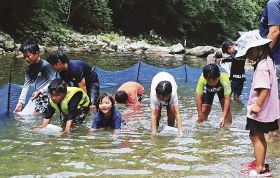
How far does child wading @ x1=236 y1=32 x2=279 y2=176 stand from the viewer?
402cm

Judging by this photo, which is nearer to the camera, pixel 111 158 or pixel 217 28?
pixel 111 158

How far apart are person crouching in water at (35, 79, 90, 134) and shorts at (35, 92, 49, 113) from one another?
3.45 feet

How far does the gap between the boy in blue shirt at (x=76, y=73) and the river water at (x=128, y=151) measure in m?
0.62

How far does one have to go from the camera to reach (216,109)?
910 centimetres

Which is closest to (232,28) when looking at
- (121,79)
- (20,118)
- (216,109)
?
(121,79)

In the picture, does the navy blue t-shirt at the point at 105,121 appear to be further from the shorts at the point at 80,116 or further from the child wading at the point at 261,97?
the child wading at the point at 261,97

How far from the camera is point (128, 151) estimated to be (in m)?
5.27

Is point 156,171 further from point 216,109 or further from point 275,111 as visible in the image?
point 216,109

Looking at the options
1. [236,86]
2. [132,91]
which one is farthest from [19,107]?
[236,86]

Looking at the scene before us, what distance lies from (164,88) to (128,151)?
1.12 m

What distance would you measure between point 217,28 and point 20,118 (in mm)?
32985

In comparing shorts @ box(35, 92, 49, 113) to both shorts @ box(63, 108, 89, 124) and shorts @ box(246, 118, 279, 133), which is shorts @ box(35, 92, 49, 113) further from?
shorts @ box(246, 118, 279, 133)

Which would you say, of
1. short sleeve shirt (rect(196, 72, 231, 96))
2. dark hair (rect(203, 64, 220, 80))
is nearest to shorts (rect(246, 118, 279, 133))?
dark hair (rect(203, 64, 220, 80))

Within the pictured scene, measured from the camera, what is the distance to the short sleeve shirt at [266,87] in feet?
13.2
